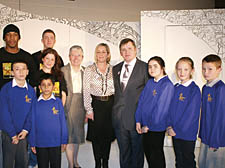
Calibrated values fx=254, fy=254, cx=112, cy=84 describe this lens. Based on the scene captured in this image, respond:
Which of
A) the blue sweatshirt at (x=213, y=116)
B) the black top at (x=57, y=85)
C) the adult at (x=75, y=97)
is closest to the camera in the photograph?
the blue sweatshirt at (x=213, y=116)

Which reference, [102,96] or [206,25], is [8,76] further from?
[206,25]

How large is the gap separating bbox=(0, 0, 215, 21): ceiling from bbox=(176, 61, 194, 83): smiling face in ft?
5.85

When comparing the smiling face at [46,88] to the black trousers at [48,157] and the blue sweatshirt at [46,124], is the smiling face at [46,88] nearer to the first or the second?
the blue sweatshirt at [46,124]

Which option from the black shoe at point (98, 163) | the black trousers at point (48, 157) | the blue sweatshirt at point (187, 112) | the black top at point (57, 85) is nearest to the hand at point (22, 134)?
the black trousers at point (48, 157)

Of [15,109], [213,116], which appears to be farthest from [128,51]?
[15,109]

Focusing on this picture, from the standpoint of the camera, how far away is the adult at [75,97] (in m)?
2.85

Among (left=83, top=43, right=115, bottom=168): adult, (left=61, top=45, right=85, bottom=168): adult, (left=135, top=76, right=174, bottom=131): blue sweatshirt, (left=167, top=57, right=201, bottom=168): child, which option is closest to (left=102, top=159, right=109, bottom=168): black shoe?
(left=83, top=43, right=115, bottom=168): adult

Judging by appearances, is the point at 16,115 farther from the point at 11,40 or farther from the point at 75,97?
the point at 11,40

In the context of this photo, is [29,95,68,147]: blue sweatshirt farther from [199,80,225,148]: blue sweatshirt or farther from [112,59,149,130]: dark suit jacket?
[199,80,225,148]: blue sweatshirt

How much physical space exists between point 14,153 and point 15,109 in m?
0.47

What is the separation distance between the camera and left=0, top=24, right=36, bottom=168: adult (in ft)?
8.91

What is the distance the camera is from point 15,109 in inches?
105

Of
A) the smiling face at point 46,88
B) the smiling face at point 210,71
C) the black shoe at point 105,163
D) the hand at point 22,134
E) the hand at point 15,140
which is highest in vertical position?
the smiling face at point 210,71

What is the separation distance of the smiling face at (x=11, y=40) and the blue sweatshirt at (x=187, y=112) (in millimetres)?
1842
